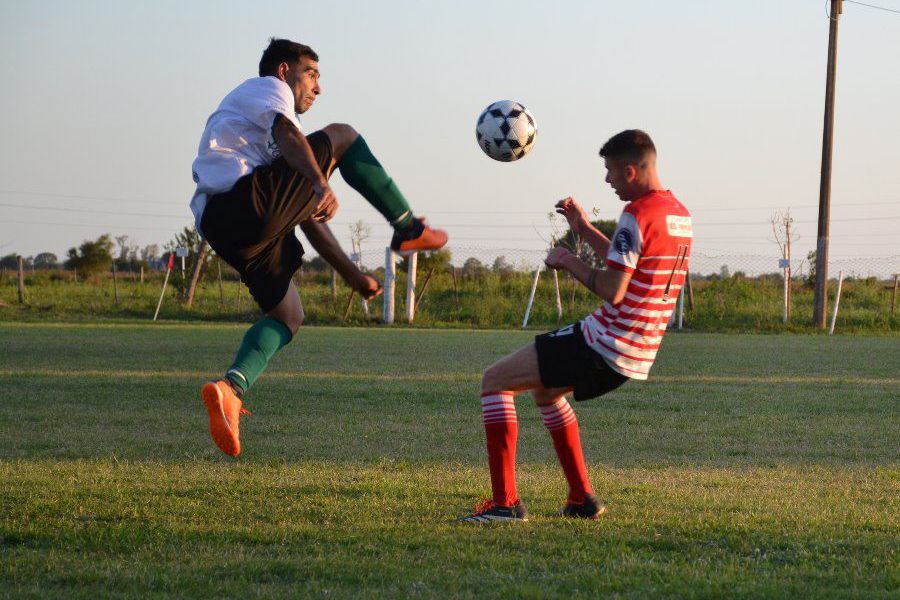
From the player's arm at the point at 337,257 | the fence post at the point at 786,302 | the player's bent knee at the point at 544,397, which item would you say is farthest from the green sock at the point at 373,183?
the fence post at the point at 786,302

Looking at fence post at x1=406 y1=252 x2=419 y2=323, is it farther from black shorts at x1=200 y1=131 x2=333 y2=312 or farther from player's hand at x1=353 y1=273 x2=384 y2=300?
black shorts at x1=200 y1=131 x2=333 y2=312

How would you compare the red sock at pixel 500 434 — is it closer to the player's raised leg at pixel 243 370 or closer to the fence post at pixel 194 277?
the player's raised leg at pixel 243 370

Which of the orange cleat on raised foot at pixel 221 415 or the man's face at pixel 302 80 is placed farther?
the man's face at pixel 302 80

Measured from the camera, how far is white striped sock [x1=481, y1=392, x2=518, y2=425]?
5090 millimetres

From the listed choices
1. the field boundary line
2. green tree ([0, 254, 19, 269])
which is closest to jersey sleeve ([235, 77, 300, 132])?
the field boundary line

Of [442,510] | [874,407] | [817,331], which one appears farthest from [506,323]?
[442,510]

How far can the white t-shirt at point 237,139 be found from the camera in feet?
15.7

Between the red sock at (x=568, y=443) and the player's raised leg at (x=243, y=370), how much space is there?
1.39m

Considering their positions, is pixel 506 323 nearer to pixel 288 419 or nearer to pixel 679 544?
pixel 288 419

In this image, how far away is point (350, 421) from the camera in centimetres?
906

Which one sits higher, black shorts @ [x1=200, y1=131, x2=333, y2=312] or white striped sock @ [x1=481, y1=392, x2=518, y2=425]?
black shorts @ [x1=200, y1=131, x2=333, y2=312]

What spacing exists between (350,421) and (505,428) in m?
4.16

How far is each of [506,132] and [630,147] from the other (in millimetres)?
2254

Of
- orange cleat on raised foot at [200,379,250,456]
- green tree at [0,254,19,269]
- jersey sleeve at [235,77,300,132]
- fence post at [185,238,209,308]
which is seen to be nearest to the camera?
jersey sleeve at [235,77,300,132]
